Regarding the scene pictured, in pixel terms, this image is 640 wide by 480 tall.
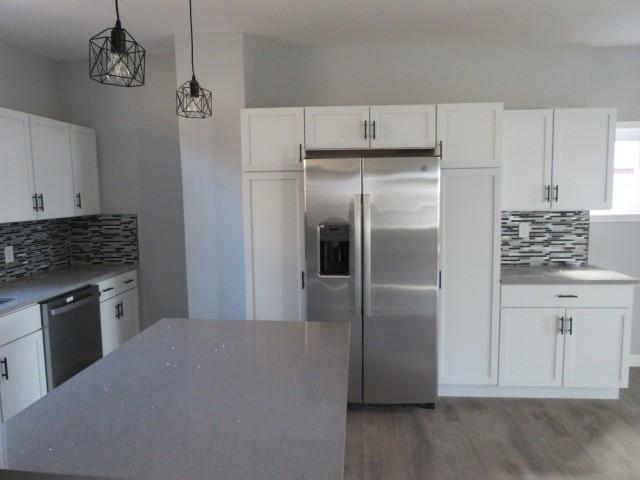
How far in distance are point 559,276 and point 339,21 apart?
7.84 ft

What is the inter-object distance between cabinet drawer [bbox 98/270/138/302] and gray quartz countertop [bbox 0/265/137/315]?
41 millimetres

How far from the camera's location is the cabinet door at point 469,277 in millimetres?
3084

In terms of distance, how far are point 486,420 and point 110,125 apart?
3724 mm

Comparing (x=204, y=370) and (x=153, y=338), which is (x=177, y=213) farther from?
(x=204, y=370)

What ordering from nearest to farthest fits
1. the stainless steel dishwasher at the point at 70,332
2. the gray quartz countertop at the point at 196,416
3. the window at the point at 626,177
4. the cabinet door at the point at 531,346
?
the gray quartz countertop at the point at 196,416, the stainless steel dishwasher at the point at 70,332, the cabinet door at the point at 531,346, the window at the point at 626,177

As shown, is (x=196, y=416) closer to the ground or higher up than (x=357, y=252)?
closer to the ground

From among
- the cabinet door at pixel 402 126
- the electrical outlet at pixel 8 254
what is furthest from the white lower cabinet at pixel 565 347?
the electrical outlet at pixel 8 254

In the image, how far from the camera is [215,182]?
3.39m

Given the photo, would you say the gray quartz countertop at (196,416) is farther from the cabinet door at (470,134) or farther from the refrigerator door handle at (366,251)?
the cabinet door at (470,134)

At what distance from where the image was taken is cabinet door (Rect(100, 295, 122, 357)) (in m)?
3.33

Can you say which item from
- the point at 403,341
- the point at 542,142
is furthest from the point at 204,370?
the point at 542,142

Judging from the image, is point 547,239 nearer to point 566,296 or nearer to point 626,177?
point 566,296

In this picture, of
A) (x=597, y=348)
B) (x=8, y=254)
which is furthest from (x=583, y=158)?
(x=8, y=254)

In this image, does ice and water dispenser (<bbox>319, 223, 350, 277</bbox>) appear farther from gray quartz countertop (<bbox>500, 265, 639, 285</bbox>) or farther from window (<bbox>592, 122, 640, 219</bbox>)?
window (<bbox>592, 122, 640, 219</bbox>)
